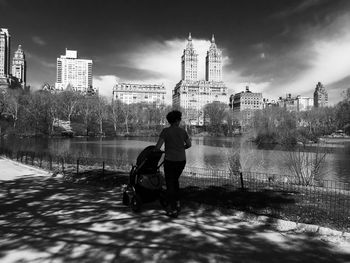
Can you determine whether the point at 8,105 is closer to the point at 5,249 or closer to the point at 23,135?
the point at 23,135

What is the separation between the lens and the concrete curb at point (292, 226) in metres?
5.03

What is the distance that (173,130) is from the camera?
616 centimetres

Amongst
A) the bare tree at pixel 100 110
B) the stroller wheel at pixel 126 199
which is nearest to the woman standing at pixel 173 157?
the stroller wheel at pixel 126 199

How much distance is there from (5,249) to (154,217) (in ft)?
8.32

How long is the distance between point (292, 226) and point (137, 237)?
269 cm

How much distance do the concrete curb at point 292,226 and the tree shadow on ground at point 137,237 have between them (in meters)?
0.11

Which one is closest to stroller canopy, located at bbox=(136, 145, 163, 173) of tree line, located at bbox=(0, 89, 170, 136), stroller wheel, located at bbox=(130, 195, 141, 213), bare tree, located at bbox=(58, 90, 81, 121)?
stroller wheel, located at bbox=(130, 195, 141, 213)

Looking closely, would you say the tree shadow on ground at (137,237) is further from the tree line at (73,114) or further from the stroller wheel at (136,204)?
the tree line at (73,114)

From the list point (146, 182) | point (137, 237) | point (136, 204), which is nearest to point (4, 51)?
point (146, 182)

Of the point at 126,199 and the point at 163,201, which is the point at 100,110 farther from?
the point at 163,201

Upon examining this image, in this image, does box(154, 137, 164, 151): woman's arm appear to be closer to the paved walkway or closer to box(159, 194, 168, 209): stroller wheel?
box(159, 194, 168, 209): stroller wheel

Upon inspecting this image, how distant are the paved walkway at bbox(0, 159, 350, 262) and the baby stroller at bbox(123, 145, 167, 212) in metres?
0.24

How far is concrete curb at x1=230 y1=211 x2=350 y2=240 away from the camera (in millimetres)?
5031

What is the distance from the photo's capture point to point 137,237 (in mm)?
4809
